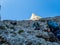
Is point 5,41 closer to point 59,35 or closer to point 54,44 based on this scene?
point 54,44

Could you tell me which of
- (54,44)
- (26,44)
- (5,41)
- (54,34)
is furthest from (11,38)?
(54,34)

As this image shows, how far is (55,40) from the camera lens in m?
22.7

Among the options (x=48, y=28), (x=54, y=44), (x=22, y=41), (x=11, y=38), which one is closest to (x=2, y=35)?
(x=11, y=38)

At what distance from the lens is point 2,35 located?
2156 cm

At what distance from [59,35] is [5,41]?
22.5 ft

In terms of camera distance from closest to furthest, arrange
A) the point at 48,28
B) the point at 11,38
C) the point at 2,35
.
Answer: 1. the point at 11,38
2. the point at 2,35
3. the point at 48,28

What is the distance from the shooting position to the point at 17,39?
19641mm

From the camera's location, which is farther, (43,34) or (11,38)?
(43,34)

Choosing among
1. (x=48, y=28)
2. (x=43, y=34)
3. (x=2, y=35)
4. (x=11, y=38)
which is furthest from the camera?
(x=48, y=28)

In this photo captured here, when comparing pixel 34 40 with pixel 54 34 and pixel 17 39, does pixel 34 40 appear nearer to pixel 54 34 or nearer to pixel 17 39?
pixel 17 39

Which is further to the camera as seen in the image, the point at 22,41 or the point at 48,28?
the point at 48,28

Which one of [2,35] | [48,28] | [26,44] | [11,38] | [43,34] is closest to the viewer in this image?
[26,44]

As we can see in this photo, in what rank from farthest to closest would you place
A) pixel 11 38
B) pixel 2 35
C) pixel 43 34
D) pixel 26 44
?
1. pixel 43 34
2. pixel 2 35
3. pixel 11 38
4. pixel 26 44

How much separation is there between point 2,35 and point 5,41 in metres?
1.90
